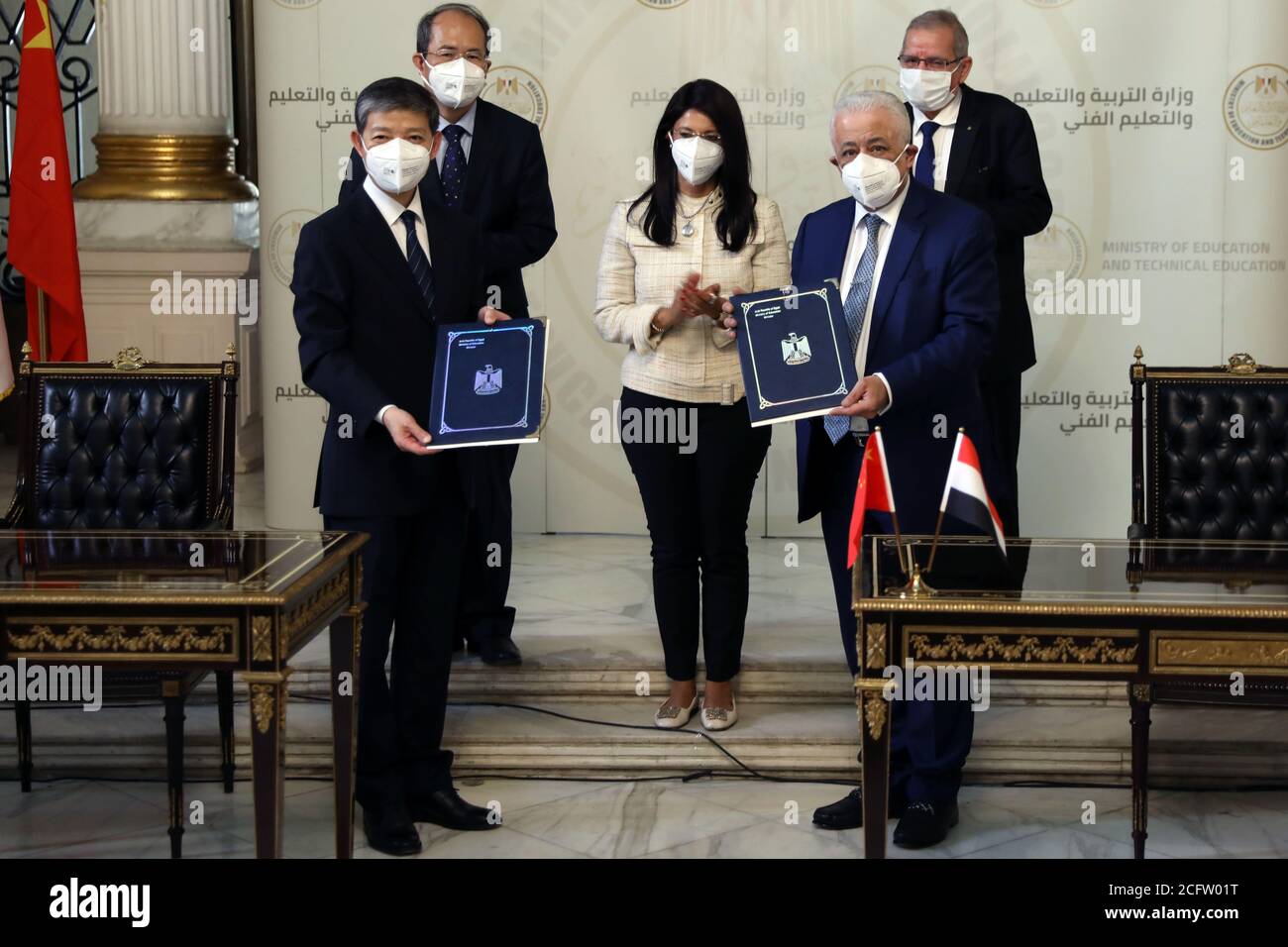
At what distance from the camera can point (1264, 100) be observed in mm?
6230

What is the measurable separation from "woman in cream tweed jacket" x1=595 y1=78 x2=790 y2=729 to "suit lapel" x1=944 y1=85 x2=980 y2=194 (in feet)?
1.88

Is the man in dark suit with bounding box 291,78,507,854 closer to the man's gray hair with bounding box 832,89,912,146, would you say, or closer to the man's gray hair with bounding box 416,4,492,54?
the man's gray hair with bounding box 416,4,492,54

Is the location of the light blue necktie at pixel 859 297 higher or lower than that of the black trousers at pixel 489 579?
higher

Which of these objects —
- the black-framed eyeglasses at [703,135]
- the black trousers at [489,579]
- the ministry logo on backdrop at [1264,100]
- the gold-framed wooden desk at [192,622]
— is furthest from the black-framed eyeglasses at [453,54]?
the ministry logo on backdrop at [1264,100]

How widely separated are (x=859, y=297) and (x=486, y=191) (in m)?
1.25

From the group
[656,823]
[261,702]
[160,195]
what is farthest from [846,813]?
[160,195]

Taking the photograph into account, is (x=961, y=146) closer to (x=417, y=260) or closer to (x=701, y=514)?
(x=701, y=514)

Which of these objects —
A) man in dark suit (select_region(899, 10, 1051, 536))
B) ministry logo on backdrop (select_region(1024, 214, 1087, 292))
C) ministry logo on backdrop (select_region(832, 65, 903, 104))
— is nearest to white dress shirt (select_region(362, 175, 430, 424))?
man in dark suit (select_region(899, 10, 1051, 536))

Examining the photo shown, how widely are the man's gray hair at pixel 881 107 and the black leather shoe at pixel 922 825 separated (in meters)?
1.55

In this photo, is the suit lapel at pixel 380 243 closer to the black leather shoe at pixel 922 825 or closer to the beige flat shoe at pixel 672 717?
the beige flat shoe at pixel 672 717

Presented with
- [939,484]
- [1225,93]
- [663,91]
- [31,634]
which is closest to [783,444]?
[663,91]

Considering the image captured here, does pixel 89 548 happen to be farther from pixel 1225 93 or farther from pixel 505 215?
pixel 1225 93

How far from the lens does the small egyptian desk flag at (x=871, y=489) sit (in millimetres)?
3162

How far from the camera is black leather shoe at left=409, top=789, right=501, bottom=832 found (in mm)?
3967
